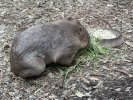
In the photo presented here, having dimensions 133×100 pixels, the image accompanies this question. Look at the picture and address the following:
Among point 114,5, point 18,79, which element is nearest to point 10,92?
point 18,79

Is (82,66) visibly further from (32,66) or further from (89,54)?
(32,66)

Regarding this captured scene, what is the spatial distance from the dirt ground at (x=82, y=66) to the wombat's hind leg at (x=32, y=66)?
13cm

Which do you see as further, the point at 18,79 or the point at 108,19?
the point at 108,19

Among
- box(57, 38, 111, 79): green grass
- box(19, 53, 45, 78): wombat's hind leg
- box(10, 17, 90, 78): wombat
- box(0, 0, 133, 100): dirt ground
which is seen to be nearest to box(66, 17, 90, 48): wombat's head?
box(10, 17, 90, 78): wombat

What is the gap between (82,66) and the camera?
5742 millimetres

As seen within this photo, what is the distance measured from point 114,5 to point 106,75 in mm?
2748

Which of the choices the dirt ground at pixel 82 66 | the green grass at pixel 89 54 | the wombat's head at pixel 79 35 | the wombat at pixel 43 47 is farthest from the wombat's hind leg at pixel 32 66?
the wombat's head at pixel 79 35

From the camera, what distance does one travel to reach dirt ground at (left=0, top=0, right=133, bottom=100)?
5195 mm

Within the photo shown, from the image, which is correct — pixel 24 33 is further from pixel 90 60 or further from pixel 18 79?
pixel 90 60

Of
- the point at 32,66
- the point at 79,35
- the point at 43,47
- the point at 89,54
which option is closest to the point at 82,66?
the point at 89,54

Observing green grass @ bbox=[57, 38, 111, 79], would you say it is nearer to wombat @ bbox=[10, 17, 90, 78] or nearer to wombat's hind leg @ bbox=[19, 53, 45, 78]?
wombat @ bbox=[10, 17, 90, 78]

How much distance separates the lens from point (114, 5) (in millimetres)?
7871

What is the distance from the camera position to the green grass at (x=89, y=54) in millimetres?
5699

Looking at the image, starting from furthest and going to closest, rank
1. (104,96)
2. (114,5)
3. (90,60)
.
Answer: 1. (114,5)
2. (90,60)
3. (104,96)
